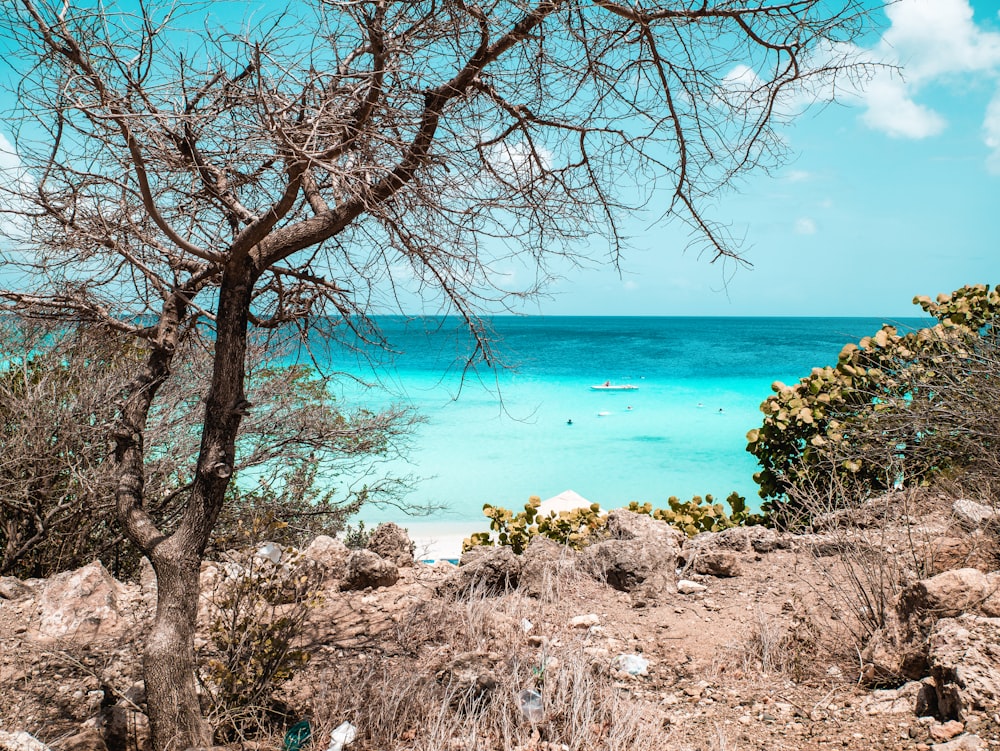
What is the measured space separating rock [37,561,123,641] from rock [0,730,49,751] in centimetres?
175

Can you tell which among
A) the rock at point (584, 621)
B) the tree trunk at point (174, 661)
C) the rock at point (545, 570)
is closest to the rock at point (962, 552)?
the rock at point (584, 621)

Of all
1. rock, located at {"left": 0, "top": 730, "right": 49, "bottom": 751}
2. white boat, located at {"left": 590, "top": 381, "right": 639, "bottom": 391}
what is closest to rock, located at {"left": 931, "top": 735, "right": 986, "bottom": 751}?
rock, located at {"left": 0, "top": 730, "right": 49, "bottom": 751}

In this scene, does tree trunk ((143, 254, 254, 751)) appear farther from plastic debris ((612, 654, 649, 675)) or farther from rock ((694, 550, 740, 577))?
rock ((694, 550, 740, 577))

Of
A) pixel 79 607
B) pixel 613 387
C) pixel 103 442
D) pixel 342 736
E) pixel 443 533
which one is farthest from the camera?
pixel 613 387

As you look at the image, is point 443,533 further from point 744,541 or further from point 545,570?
point 545,570

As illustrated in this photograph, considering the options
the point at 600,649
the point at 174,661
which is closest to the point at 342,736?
the point at 174,661

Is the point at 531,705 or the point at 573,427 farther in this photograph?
the point at 573,427

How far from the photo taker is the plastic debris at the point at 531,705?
3010mm

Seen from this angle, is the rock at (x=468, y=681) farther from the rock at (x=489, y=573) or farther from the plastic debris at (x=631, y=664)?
the rock at (x=489, y=573)

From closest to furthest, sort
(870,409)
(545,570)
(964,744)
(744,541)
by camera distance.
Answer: (964,744)
(545,570)
(744,541)
(870,409)

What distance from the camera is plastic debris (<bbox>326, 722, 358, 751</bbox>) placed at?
9.38ft

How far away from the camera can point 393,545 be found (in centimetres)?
538

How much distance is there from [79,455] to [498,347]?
350 cm

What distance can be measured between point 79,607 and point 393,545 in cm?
204
